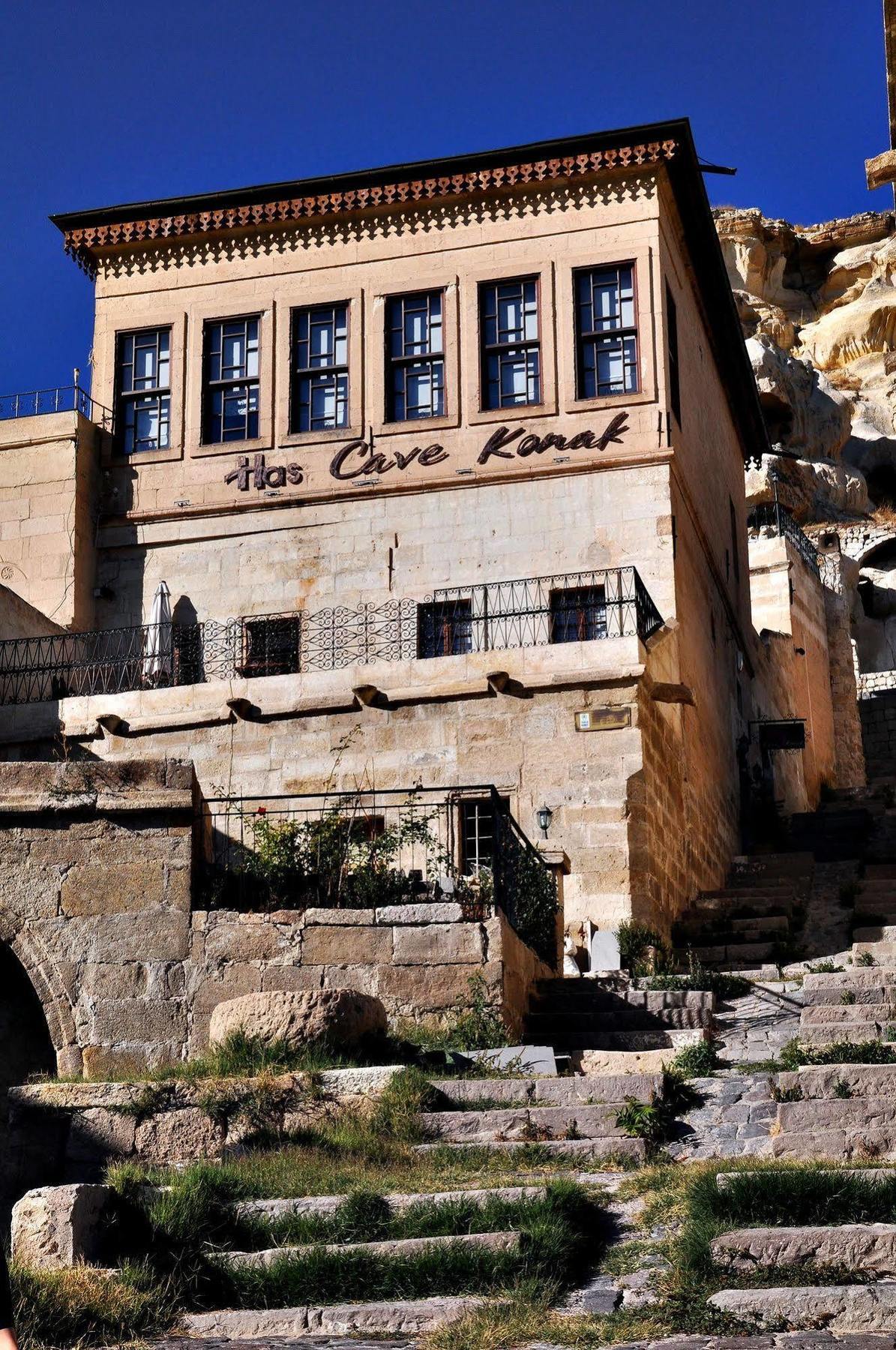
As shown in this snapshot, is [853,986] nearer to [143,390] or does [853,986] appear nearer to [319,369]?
[319,369]

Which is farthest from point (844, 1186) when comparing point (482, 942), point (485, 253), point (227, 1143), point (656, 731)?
point (485, 253)

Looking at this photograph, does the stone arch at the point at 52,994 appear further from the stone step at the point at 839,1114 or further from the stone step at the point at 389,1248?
the stone step at the point at 839,1114

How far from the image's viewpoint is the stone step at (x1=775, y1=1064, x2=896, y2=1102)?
11.2 m

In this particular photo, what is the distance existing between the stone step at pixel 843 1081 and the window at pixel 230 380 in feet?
49.5

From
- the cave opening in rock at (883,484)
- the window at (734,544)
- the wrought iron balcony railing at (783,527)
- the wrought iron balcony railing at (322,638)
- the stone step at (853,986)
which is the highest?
the cave opening in rock at (883,484)

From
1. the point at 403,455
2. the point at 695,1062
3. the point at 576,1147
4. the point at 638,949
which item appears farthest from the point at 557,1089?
the point at 403,455

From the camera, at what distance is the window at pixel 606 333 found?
2330cm

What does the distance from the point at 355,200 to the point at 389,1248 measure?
734 inches

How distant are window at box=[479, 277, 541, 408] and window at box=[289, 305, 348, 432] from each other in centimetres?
199

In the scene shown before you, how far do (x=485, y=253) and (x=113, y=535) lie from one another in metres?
6.41

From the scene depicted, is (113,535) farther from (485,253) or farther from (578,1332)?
(578,1332)

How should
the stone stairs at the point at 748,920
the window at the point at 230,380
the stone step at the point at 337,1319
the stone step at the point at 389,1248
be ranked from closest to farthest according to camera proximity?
the stone step at the point at 337,1319 → the stone step at the point at 389,1248 → the stone stairs at the point at 748,920 → the window at the point at 230,380

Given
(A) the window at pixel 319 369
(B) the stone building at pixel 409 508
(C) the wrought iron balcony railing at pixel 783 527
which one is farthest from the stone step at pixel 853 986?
(C) the wrought iron balcony railing at pixel 783 527

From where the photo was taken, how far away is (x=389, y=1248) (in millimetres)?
8891
